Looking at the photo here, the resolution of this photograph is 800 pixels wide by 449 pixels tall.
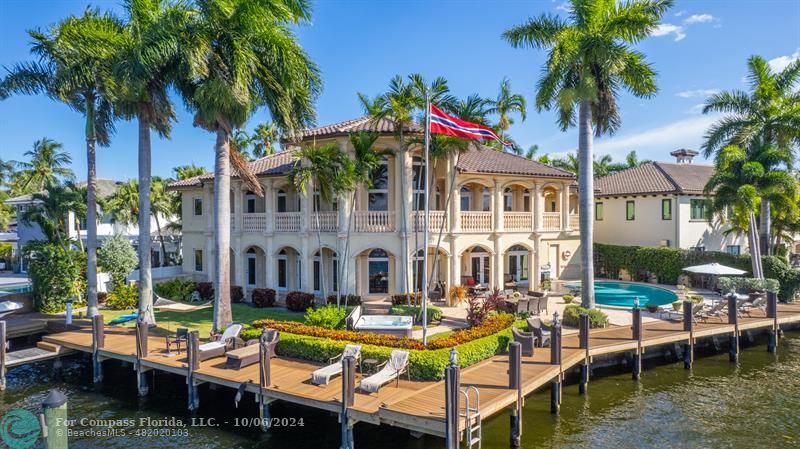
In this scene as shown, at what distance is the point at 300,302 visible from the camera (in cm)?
2488

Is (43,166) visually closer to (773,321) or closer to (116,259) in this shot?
(116,259)

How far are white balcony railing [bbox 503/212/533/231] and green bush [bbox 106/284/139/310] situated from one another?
22299mm

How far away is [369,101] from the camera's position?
22094mm

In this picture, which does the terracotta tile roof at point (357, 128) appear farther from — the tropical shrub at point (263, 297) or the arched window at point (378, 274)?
the tropical shrub at point (263, 297)

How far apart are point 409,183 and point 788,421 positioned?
1702 centimetres

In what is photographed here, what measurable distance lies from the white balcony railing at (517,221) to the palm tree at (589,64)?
20.5 ft

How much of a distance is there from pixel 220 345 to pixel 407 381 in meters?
7.14

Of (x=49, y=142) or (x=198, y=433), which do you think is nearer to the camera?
(x=198, y=433)

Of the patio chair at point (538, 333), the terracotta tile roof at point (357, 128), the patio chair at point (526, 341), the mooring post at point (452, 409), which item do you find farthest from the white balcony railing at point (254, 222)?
the mooring post at point (452, 409)

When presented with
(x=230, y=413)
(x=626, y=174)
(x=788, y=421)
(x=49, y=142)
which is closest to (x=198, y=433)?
(x=230, y=413)

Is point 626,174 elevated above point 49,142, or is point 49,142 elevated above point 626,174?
point 49,142

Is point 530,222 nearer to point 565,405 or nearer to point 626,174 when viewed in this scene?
point 565,405

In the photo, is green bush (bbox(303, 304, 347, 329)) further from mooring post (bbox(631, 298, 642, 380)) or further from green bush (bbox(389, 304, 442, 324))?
mooring post (bbox(631, 298, 642, 380))

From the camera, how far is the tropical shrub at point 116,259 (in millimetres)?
29938
